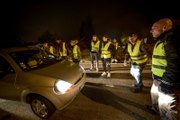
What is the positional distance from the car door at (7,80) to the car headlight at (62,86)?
1.22 metres

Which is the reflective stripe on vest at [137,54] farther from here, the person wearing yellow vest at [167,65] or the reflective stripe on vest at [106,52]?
the reflective stripe on vest at [106,52]

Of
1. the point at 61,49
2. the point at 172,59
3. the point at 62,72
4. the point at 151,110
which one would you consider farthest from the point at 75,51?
the point at 172,59

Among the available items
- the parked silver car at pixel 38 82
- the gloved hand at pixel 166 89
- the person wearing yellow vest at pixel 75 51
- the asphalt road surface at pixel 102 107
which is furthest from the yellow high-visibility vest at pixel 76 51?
the gloved hand at pixel 166 89

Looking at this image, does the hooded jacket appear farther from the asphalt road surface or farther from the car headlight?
the car headlight

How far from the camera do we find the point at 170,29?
2930 mm

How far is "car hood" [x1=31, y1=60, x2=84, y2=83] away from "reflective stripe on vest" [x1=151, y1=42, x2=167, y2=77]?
199 cm

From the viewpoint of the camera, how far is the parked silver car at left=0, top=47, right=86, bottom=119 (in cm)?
369

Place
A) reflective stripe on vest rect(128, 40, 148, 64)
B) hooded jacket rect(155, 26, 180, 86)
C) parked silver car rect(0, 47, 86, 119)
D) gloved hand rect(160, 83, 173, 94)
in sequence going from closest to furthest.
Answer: hooded jacket rect(155, 26, 180, 86) < gloved hand rect(160, 83, 173, 94) < parked silver car rect(0, 47, 86, 119) < reflective stripe on vest rect(128, 40, 148, 64)

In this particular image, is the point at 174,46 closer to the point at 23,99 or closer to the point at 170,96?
the point at 170,96

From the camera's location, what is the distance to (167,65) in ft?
8.57

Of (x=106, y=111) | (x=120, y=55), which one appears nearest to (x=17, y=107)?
(x=106, y=111)

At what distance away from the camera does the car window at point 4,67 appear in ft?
13.4

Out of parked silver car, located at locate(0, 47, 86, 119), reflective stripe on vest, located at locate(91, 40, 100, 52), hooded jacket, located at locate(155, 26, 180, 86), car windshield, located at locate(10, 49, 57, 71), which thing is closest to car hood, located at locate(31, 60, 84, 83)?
parked silver car, located at locate(0, 47, 86, 119)

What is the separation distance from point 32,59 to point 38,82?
1077 mm
